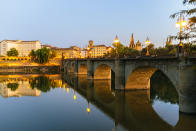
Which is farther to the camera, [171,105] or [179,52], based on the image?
[171,105]

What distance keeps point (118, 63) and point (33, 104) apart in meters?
16.4

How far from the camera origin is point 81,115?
2153 cm

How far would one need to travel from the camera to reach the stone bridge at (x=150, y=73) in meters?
17.4

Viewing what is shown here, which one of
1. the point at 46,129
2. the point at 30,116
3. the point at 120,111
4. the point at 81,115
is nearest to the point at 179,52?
the point at 120,111

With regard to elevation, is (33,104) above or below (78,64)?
below

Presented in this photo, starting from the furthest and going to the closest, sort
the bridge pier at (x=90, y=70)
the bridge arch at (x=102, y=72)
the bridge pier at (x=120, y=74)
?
the bridge pier at (x=90, y=70) → the bridge arch at (x=102, y=72) → the bridge pier at (x=120, y=74)

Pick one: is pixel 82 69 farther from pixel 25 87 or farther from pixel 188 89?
pixel 188 89

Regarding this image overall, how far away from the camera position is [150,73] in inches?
1224

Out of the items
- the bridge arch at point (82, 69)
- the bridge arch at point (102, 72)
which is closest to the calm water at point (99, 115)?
the bridge arch at point (102, 72)

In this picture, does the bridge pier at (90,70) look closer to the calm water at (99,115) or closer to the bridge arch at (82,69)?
the bridge arch at (82,69)

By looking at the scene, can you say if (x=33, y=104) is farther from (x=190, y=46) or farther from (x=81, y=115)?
(x=190, y=46)

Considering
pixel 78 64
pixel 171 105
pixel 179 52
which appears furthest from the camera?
pixel 78 64

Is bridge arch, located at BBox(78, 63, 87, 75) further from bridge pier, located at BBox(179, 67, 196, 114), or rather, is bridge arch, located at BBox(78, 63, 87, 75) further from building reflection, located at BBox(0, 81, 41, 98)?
bridge pier, located at BBox(179, 67, 196, 114)

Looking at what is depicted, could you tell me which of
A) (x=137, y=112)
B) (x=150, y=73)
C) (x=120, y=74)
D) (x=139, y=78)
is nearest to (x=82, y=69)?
(x=120, y=74)
